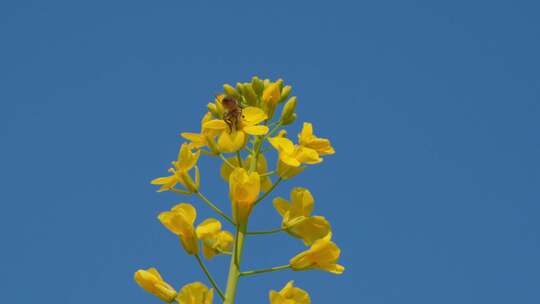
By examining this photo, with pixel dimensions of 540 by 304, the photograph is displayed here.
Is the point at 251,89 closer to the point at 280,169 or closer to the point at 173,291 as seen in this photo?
the point at 280,169

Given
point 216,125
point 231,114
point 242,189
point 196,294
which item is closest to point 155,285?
point 196,294

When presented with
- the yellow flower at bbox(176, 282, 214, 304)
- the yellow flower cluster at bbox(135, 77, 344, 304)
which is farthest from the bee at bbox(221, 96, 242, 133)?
the yellow flower at bbox(176, 282, 214, 304)

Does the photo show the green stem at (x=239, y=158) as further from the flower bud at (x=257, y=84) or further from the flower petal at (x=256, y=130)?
A: the flower bud at (x=257, y=84)

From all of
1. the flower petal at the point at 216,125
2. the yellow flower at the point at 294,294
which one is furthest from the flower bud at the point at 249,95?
the yellow flower at the point at 294,294

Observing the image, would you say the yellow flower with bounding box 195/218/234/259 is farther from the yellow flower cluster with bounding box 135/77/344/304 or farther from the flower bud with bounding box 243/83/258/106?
the flower bud with bounding box 243/83/258/106

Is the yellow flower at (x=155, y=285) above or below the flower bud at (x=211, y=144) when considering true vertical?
below

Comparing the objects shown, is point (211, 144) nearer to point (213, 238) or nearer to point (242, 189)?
point (242, 189)
